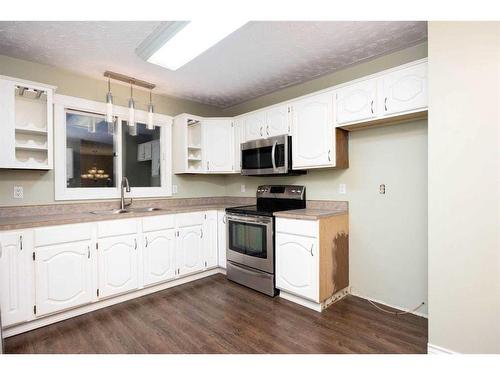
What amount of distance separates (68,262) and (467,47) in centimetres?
325

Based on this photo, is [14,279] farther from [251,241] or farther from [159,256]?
[251,241]

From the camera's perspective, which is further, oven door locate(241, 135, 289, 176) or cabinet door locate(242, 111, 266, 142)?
cabinet door locate(242, 111, 266, 142)

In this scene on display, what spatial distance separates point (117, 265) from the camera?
245cm

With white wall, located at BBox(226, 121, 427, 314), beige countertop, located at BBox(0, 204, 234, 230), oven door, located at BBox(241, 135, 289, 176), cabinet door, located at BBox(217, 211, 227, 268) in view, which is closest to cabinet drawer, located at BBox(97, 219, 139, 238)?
beige countertop, located at BBox(0, 204, 234, 230)

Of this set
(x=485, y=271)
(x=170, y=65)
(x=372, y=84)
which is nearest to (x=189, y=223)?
(x=170, y=65)

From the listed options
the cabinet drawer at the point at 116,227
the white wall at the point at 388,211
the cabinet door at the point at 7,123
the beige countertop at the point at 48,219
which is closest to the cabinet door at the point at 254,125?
the white wall at the point at 388,211

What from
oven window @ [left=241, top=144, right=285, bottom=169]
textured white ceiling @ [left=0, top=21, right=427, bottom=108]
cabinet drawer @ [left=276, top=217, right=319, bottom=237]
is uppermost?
textured white ceiling @ [left=0, top=21, right=427, bottom=108]

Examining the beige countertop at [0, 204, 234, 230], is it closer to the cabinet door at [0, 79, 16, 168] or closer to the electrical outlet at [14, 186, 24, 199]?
the electrical outlet at [14, 186, 24, 199]

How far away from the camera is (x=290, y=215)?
245 cm

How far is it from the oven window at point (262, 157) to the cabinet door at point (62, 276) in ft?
6.10

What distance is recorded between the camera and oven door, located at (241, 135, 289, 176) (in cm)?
278

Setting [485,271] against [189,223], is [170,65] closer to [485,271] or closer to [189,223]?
[189,223]

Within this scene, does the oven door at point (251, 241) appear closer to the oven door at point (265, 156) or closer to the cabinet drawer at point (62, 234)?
the oven door at point (265, 156)

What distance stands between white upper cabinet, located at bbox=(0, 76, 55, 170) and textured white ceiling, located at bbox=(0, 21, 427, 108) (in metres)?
0.34
